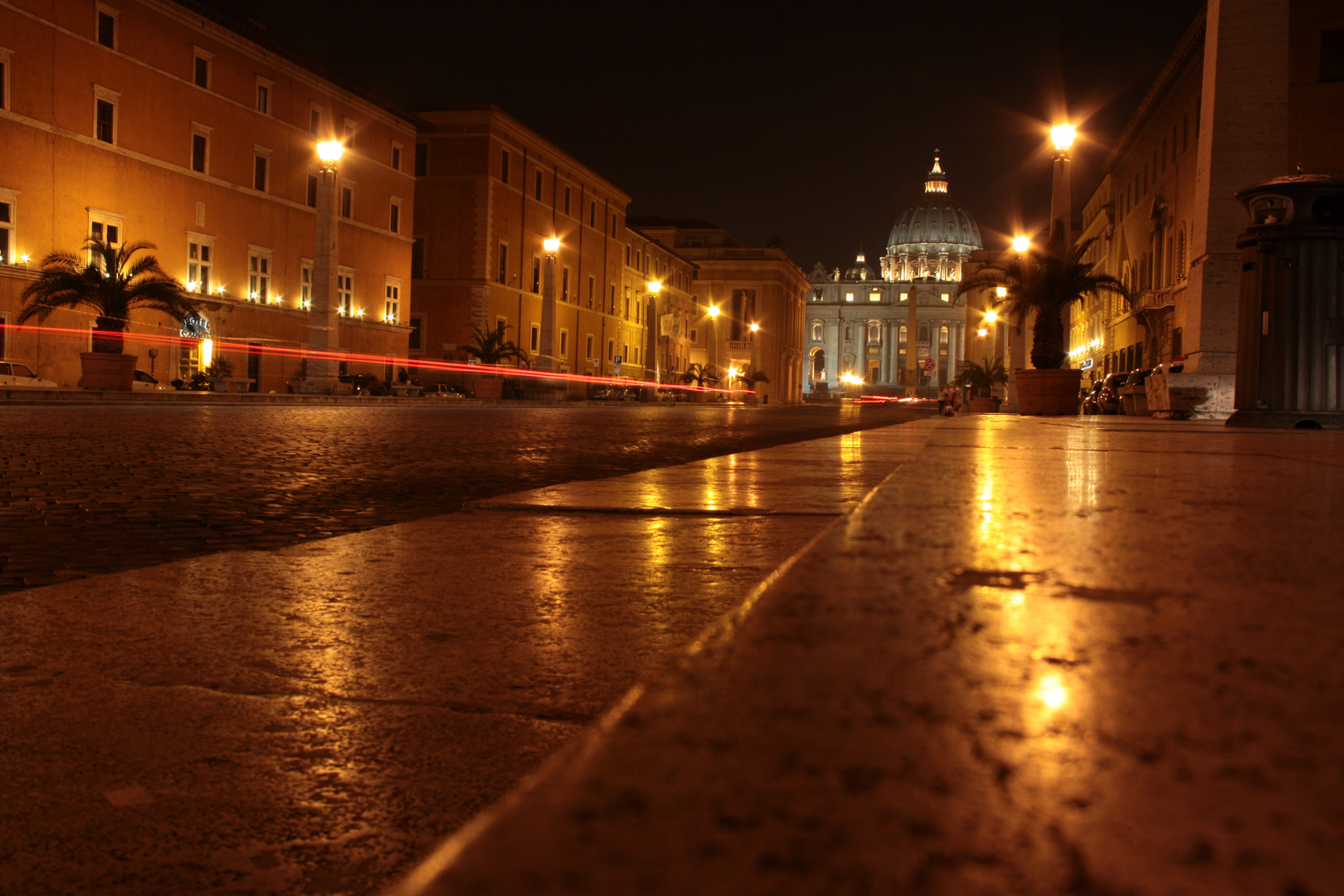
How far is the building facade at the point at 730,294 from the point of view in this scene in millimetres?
86688

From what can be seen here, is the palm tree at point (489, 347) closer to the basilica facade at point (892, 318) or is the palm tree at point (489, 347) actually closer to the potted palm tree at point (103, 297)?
the potted palm tree at point (103, 297)

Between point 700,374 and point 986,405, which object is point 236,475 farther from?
point 700,374

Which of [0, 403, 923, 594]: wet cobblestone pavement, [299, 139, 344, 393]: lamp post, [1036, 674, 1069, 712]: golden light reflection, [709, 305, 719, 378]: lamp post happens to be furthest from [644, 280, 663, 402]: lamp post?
[1036, 674, 1069, 712]: golden light reflection

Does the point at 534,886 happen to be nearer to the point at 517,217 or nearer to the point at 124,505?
the point at 124,505

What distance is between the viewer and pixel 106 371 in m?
23.0

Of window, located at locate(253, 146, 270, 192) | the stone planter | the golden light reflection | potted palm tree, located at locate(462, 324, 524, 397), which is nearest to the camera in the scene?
the golden light reflection

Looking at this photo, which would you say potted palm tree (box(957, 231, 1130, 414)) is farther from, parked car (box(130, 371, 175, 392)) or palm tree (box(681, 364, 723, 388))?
palm tree (box(681, 364, 723, 388))

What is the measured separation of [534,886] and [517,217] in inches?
1919

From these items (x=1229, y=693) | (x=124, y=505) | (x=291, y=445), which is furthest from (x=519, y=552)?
(x=291, y=445)

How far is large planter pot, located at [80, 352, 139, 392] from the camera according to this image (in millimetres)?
22909

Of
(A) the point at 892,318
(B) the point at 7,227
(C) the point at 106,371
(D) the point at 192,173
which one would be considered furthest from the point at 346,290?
(A) the point at 892,318

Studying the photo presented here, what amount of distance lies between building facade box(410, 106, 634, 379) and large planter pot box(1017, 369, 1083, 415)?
25.2m

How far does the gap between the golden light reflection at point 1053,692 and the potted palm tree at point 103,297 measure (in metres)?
25.4

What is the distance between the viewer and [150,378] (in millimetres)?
27812
